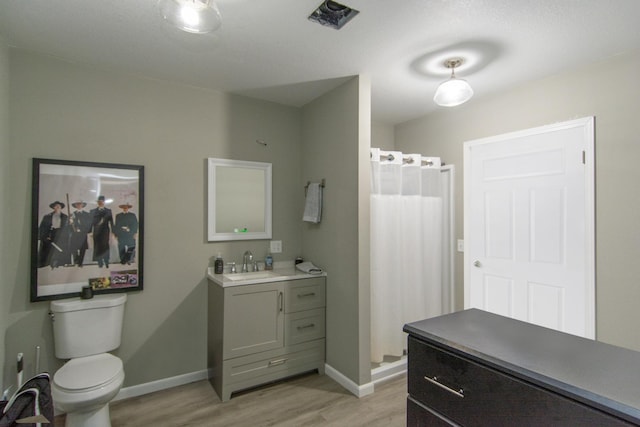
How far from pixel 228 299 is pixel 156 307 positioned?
2.23ft

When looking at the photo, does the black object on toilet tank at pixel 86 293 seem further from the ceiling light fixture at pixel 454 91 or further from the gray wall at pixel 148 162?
the ceiling light fixture at pixel 454 91

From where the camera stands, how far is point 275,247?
3164mm

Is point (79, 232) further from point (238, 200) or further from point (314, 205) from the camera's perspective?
point (314, 205)

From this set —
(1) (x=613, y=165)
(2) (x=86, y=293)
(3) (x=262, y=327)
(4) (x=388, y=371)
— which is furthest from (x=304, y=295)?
(1) (x=613, y=165)

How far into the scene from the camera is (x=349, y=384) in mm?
2576

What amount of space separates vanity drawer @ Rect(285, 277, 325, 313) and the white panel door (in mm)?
1501

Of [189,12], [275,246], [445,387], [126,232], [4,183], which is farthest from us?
[275,246]

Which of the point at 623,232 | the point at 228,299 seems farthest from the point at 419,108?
the point at 228,299

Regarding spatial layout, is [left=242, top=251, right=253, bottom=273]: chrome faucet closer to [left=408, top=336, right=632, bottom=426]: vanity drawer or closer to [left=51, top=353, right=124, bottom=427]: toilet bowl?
[left=51, top=353, right=124, bottom=427]: toilet bowl

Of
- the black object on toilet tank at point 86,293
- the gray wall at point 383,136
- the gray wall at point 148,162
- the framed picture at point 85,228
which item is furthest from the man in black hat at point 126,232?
the gray wall at point 383,136

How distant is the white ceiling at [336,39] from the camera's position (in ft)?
5.69

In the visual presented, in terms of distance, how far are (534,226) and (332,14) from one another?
A: 2315 millimetres

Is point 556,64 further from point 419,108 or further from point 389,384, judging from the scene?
point 389,384

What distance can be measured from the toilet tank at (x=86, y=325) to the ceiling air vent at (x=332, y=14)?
2.35 m
